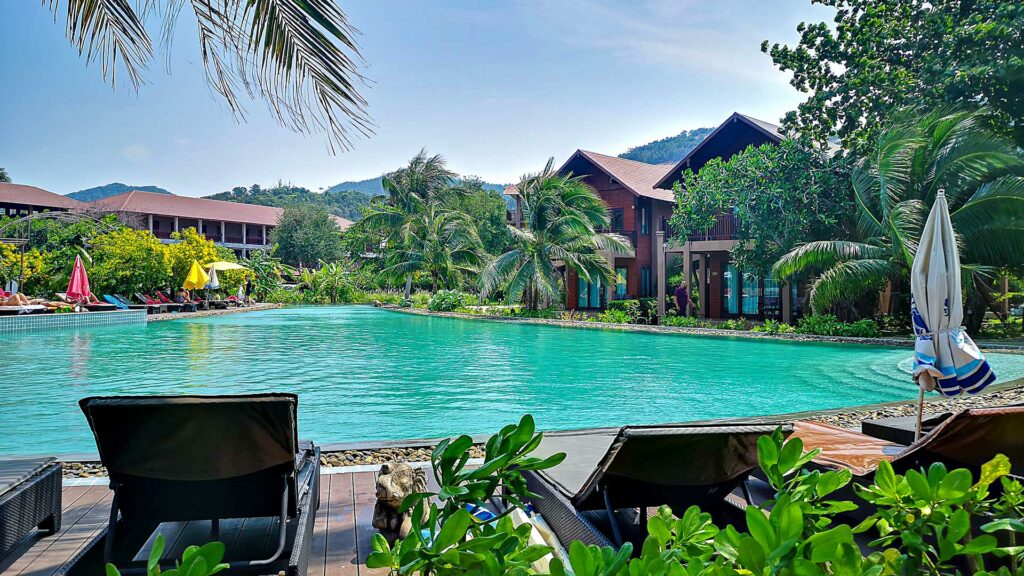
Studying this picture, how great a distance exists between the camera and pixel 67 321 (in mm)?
19000

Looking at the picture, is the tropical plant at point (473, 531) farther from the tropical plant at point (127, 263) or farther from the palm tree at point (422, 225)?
the palm tree at point (422, 225)

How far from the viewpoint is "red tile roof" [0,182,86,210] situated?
43.2 meters

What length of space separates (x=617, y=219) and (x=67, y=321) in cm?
1916

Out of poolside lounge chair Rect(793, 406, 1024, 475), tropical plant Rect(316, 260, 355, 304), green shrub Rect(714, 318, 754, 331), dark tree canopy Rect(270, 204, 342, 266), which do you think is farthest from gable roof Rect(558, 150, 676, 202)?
dark tree canopy Rect(270, 204, 342, 266)

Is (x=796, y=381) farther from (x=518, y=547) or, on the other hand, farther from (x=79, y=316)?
(x=79, y=316)

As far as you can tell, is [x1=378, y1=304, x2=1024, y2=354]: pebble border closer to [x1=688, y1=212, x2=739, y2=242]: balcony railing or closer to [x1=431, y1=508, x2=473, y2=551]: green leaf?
[x1=688, y1=212, x2=739, y2=242]: balcony railing

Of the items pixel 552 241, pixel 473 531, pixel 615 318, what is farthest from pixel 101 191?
pixel 473 531

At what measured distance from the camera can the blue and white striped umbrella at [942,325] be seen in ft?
13.7

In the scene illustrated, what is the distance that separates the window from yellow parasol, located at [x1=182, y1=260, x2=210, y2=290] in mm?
16371

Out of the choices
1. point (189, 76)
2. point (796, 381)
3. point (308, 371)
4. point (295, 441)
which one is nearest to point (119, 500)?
point (295, 441)

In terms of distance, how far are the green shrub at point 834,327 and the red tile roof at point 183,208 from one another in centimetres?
4080

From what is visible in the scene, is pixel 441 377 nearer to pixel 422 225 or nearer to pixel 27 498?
pixel 27 498

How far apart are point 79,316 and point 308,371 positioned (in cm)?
1235

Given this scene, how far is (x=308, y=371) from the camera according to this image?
434 inches
